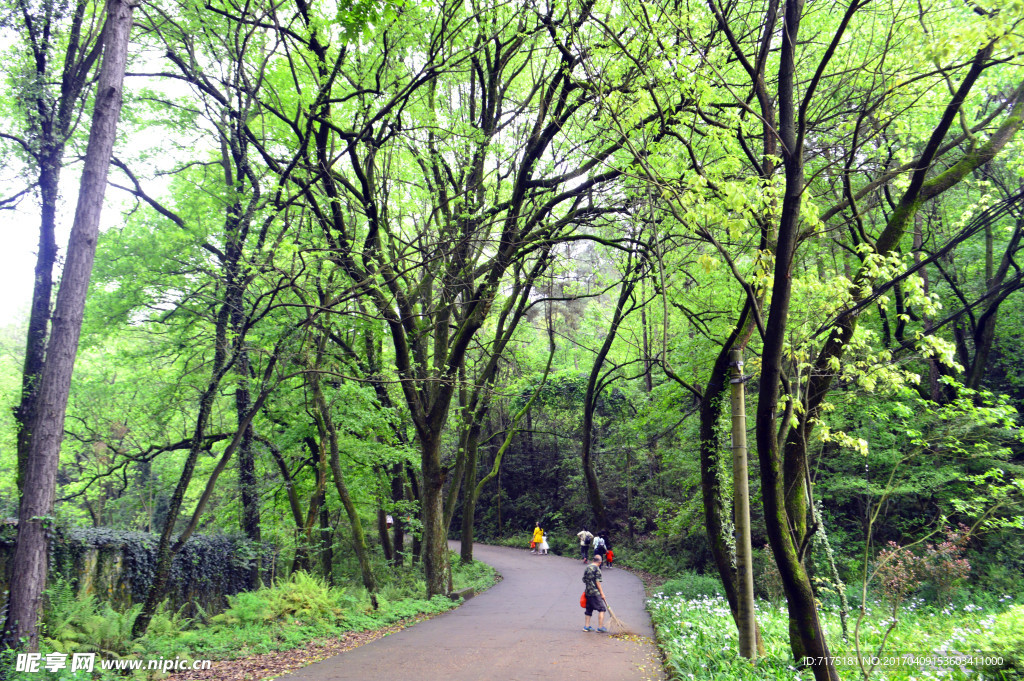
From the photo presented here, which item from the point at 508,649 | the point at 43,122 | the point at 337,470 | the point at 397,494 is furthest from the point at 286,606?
the point at 397,494

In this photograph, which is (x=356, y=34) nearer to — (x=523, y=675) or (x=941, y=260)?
(x=523, y=675)

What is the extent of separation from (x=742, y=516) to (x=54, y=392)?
7.94 m

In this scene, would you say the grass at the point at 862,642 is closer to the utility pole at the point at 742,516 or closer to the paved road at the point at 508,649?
the utility pole at the point at 742,516

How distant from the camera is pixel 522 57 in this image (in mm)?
13023

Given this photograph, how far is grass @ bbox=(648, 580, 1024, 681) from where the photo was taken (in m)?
6.69

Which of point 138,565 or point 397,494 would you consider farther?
point 397,494

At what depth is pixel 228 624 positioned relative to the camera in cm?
972

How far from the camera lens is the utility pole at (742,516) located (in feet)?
22.5

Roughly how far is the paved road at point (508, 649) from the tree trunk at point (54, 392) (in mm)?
3083

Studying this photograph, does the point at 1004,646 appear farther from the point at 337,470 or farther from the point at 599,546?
the point at 599,546

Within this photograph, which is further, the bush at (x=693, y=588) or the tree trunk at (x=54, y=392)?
the bush at (x=693, y=588)

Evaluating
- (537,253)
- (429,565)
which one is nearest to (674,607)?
(429,565)

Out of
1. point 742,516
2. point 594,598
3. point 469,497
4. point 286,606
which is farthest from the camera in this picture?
point 469,497

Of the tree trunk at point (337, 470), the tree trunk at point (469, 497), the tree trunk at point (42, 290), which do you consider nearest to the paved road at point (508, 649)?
the tree trunk at point (337, 470)
